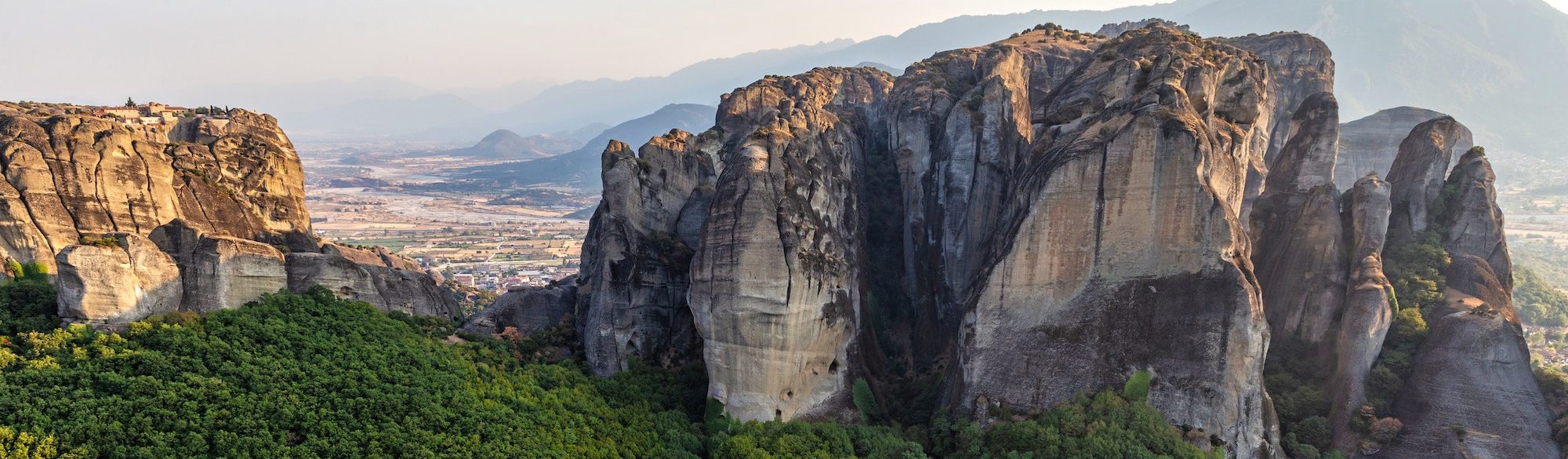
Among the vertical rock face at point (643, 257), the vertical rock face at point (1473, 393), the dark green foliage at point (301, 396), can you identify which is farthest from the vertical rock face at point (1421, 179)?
the dark green foliage at point (301, 396)

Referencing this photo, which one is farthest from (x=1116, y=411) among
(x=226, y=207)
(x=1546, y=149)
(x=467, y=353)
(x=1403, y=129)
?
(x=1546, y=149)

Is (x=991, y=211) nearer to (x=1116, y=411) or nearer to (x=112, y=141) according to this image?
(x=1116, y=411)

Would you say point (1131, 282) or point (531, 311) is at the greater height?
point (1131, 282)

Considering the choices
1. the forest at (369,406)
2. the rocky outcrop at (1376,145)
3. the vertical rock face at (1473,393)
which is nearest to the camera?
the forest at (369,406)

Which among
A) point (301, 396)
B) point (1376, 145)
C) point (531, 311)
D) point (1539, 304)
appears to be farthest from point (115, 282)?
point (1539, 304)

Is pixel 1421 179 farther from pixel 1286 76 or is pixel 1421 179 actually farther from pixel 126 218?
pixel 126 218

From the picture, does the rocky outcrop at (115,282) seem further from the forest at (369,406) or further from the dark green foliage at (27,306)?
the forest at (369,406)

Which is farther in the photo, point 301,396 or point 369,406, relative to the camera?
point 369,406
